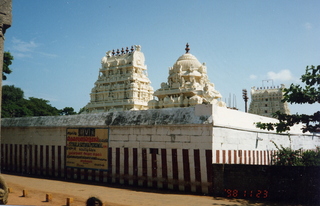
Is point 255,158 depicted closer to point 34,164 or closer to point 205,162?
point 205,162

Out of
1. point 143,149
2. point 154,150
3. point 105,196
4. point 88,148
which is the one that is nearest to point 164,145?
point 154,150

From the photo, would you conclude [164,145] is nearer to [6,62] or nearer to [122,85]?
[6,62]

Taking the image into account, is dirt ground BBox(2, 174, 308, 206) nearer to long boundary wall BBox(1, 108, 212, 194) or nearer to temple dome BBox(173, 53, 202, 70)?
long boundary wall BBox(1, 108, 212, 194)

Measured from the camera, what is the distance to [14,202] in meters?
9.49

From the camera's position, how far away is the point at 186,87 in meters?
41.1

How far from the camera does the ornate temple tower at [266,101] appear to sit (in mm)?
67188

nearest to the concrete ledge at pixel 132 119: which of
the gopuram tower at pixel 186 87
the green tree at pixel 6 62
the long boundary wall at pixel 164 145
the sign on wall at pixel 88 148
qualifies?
the long boundary wall at pixel 164 145

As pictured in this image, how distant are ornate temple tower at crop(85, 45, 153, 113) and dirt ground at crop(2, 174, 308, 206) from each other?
1459 inches

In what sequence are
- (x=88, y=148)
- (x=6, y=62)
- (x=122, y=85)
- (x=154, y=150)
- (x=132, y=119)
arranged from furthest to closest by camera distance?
(x=122, y=85) → (x=6, y=62) → (x=88, y=148) → (x=132, y=119) → (x=154, y=150)

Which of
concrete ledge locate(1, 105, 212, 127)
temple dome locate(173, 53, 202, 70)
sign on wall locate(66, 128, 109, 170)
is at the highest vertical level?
temple dome locate(173, 53, 202, 70)

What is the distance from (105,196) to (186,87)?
31.4 meters

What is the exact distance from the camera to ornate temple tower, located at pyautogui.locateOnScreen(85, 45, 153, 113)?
5094 cm

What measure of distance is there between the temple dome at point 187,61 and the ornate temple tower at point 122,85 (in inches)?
388

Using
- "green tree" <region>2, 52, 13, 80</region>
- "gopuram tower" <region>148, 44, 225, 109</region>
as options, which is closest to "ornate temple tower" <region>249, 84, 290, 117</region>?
"gopuram tower" <region>148, 44, 225, 109</region>
